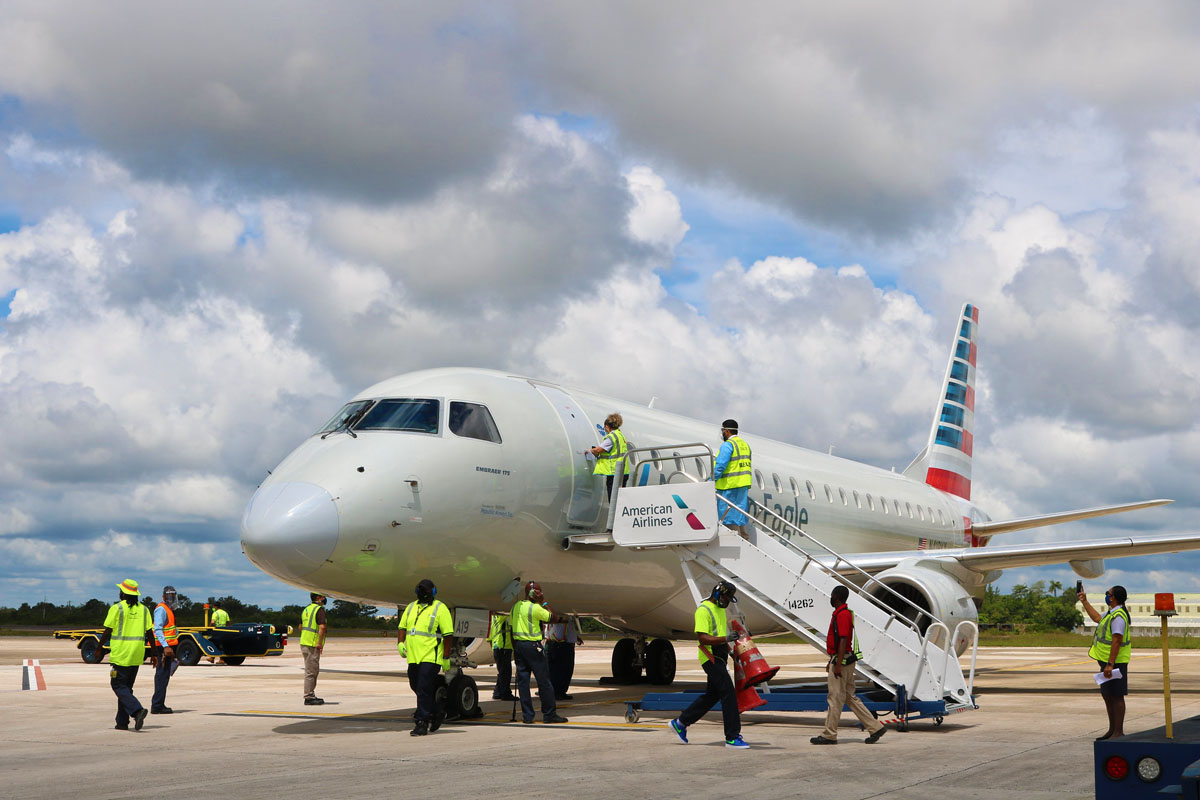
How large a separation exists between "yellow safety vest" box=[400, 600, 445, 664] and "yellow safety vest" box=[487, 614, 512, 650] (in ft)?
7.66

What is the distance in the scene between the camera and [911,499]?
2550cm

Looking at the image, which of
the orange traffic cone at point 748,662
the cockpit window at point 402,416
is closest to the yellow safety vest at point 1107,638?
the orange traffic cone at point 748,662

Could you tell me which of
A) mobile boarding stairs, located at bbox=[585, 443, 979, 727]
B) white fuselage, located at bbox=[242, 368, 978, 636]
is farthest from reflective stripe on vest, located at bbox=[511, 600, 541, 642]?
mobile boarding stairs, located at bbox=[585, 443, 979, 727]

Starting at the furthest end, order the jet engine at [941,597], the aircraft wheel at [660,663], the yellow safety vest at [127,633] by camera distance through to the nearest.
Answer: the aircraft wheel at [660,663]
the jet engine at [941,597]
the yellow safety vest at [127,633]

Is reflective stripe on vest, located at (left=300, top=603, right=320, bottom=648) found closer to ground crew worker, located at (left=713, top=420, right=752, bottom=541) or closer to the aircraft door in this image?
the aircraft door

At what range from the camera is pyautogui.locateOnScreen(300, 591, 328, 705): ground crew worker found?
1662cm

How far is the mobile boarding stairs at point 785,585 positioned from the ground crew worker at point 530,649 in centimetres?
105

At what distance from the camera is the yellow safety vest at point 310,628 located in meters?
16.9

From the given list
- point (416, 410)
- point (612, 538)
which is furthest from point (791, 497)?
point (416, 410)

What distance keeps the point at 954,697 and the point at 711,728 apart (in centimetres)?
325

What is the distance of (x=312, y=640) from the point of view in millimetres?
16938

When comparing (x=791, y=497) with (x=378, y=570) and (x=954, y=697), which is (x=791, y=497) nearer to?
(x=954, y=697)

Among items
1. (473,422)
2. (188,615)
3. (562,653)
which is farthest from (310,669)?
(188,615)

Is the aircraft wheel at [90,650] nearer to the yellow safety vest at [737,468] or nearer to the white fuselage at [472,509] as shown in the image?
the white fuselage at [472,509]
